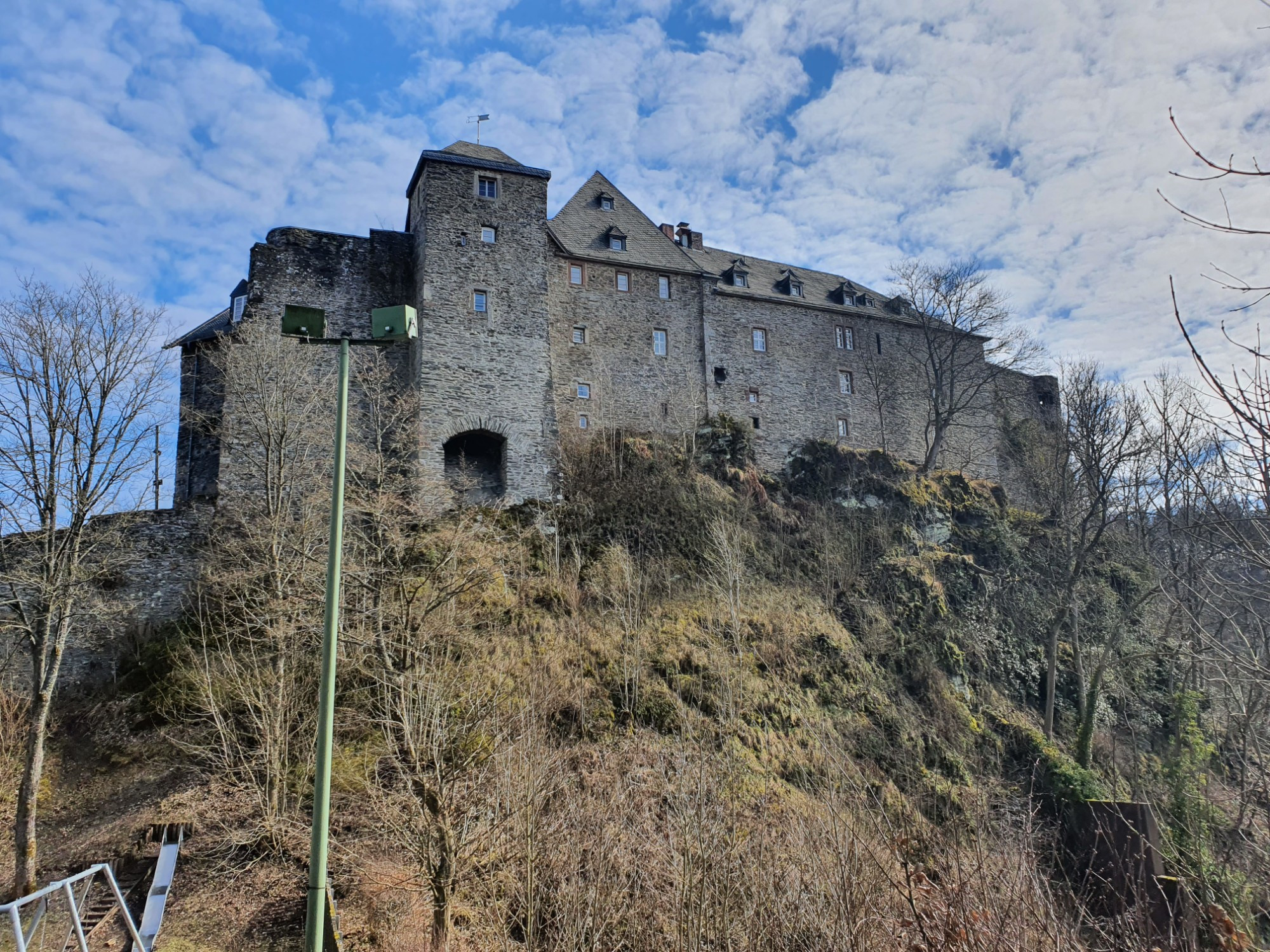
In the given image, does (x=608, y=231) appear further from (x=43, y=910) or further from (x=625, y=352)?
(x=43, y=910)

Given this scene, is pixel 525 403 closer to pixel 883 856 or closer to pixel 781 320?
pixel 781 320

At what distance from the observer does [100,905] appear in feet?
43.0

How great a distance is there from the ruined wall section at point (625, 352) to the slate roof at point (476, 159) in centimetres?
393

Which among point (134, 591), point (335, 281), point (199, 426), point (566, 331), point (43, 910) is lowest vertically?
point (43, 910)

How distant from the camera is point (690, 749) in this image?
17.7 meters

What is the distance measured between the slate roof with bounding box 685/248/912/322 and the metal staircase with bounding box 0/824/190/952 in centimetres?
2692

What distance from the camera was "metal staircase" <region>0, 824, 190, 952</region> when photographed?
27.6ft

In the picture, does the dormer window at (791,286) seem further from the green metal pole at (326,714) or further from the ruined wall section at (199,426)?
the green metal pole at (326,714)


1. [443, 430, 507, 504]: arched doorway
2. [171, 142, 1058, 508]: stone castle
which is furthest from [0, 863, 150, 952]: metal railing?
[443, 430, 507, 504]: arched doorway

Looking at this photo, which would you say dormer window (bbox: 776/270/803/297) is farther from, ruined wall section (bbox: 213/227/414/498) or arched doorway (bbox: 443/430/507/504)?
arched doorway (bbox: 443/430/507/504)

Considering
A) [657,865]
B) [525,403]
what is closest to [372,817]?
[657,865]

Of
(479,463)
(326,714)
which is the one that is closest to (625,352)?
(479,463)

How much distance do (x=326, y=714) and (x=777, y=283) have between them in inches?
1332

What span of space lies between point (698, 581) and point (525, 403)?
753cm
